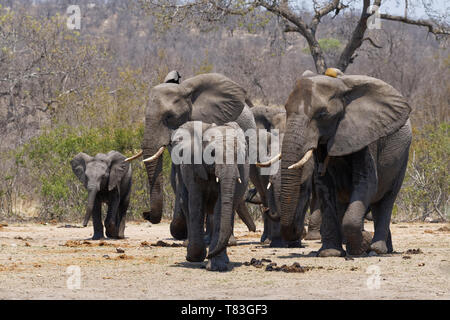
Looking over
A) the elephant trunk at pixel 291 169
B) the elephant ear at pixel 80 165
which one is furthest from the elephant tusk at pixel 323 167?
the elephant ear at pixel 80 165

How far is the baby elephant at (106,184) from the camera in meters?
15.2

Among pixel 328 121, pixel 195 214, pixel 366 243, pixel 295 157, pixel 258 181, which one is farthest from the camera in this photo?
pixel 258 181

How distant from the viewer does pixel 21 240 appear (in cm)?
1440

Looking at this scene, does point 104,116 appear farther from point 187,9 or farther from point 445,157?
point 445,157

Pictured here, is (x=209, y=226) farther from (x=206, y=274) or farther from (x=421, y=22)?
(x=421, y=22)

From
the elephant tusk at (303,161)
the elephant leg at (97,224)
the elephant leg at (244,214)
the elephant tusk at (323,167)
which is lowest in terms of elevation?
the elephant leg at (97,224)

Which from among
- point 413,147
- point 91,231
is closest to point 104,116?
point 91,231

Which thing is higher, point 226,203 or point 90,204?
point 226,203

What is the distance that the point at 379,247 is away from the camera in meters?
11.0

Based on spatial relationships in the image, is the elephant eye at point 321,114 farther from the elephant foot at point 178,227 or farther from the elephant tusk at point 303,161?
the elephant foot at point 178,227

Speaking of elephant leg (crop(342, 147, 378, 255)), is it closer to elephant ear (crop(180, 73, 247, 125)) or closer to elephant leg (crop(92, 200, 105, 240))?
elephant ear (crop(180, 73, 247, 125))

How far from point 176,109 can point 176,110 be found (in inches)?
0.7

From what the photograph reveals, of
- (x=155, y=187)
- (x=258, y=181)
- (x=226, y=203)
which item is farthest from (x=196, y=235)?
(x=258, y=181)

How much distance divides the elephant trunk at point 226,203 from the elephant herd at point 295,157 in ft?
0.04
